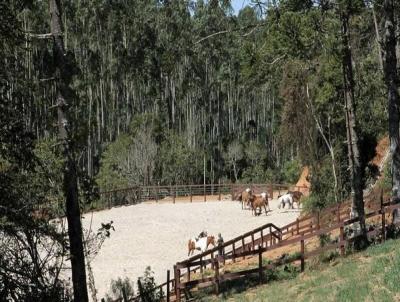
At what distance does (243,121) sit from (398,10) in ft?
188

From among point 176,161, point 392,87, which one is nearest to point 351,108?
point 392,87

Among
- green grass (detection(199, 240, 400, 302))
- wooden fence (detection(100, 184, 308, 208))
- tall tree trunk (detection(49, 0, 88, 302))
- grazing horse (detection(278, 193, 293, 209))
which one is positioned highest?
tall tree trunk (detection(49, 0, 88, 302))

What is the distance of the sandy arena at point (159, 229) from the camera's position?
818 inches

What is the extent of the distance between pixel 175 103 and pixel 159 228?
40.0m

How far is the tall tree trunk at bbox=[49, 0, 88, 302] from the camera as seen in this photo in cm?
955

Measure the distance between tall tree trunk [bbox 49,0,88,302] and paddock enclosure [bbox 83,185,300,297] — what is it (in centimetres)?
762

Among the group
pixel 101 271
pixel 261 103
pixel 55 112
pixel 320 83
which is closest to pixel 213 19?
pixel 261 103

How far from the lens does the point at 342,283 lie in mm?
8844

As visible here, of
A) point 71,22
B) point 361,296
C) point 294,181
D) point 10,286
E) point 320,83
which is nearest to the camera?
point 361,296

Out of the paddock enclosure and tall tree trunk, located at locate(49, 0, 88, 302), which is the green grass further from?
the paddock enclosure

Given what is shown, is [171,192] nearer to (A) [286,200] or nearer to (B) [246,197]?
(B) [246,197]

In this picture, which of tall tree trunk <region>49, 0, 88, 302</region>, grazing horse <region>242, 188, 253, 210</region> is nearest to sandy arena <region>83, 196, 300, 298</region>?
grazing horse <region>242, 188, 253, 210</region>

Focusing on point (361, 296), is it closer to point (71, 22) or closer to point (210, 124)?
point (71, 22)

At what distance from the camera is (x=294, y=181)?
47.4 m
